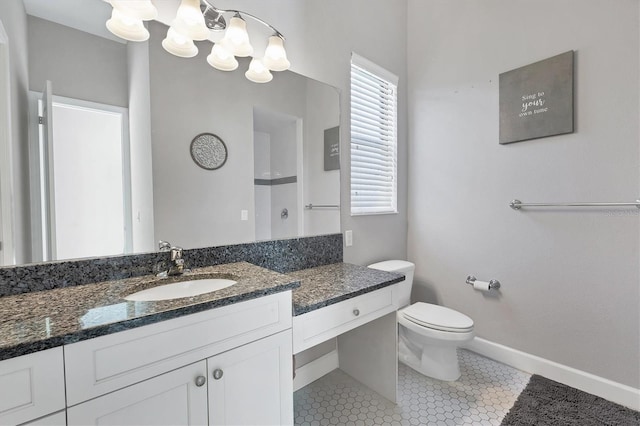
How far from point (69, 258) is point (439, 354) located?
2047 mm

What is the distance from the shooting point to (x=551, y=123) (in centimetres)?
177

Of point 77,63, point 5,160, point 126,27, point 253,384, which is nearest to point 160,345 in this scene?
point 253,384

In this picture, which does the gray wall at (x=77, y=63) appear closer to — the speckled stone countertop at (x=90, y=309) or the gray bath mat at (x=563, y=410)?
the speckled stone countertop at (x=90, y=309)

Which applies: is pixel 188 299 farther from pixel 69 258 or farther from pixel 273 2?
pixel 273 2

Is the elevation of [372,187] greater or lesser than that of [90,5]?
lesser

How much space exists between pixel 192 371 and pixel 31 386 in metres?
0.36

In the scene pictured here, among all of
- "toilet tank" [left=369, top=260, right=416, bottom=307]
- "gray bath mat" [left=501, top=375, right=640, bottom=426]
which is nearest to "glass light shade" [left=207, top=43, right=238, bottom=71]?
"toilet tank" [left=369, top=260, right=416, bottom=307]

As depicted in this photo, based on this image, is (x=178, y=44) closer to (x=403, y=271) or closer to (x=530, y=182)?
(x=403, y=271)

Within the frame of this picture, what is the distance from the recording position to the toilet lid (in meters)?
1.75

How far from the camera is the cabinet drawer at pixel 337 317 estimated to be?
1176 mm

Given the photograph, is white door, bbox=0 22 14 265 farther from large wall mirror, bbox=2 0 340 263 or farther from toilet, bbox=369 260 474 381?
toilet, bbox=369 260 474 381

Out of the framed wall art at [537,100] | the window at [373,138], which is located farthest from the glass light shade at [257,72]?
the framed wall art at [537,100]

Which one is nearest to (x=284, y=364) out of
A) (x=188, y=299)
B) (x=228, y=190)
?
(x=188, y=299)

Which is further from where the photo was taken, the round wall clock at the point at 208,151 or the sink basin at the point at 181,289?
the round wall clock at the point at 208,151
